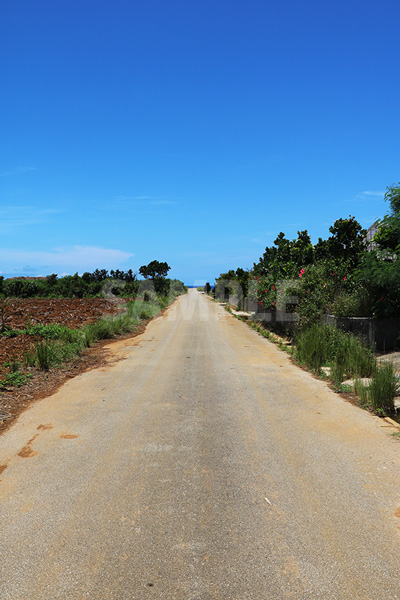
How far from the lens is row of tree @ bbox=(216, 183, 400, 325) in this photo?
430 inches

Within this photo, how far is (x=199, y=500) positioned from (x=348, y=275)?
10879 mm

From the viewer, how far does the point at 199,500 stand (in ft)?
12.2

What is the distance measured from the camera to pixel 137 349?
12.8 meters

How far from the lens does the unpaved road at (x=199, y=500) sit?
9.07ft

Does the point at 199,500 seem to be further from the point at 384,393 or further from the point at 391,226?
the point at 391,226

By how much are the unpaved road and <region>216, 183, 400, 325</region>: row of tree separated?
16.6ft

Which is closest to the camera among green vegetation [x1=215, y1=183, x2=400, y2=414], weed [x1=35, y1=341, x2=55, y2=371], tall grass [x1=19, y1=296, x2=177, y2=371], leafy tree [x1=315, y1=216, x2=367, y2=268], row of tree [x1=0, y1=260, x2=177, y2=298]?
green vegetation [x1=215, y1=183, x2=400, y2=414]

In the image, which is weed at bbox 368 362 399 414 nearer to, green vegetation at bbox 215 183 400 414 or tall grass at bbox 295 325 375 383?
green vegetation at bbox 215 183 400 414

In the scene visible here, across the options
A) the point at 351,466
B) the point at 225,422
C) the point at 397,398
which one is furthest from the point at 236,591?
the point at 397,398

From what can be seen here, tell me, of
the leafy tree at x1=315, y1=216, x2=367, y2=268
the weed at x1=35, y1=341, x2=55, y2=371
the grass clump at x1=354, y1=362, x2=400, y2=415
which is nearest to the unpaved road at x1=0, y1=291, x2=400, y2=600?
the grass clump at x1=354, y1=362, x2=400, y2=415

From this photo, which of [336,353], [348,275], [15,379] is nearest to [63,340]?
[15,379]

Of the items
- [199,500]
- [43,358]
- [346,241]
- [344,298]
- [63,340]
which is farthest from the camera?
[346,241]

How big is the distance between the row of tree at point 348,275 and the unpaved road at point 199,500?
5054 millimetres

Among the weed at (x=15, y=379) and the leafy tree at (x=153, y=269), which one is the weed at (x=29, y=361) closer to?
the weed at (x=15, y=379)
